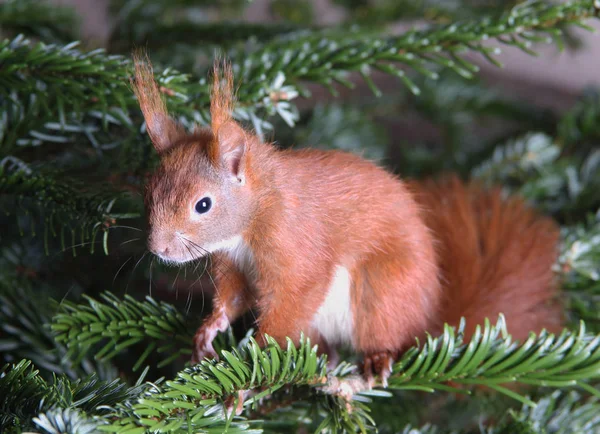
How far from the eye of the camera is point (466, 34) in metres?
0.75

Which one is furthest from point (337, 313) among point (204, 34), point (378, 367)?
point (204, 34)

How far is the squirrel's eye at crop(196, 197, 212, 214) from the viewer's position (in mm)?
627

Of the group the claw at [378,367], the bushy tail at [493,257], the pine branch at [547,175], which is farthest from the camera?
the pine branch at [547,175]

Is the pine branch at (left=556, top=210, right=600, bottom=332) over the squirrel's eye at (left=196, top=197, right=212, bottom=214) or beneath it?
beneath

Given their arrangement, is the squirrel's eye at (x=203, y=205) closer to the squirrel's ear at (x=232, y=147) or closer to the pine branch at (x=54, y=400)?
the squirrel's ear at (x=232, y=147)

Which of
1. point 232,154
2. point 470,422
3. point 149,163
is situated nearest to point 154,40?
point 149,163

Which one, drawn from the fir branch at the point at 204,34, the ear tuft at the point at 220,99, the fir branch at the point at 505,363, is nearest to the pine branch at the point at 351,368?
the fir branch at the point at 505,363

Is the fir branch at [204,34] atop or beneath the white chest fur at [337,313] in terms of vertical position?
atop

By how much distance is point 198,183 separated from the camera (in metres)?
0.62

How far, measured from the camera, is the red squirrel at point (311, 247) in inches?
24.8

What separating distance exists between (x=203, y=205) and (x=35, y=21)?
60 centimetres

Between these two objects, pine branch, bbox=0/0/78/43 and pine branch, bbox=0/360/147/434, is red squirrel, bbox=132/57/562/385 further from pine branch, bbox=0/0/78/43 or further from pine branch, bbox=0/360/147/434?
pine branch, bbox=0/0/78/43

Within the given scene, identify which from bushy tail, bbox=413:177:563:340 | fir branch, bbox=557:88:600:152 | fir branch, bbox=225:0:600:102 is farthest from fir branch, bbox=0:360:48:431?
fir branch, bbox=557:88:600:152

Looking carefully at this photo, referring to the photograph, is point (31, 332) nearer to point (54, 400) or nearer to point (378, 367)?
point (54, 400)
